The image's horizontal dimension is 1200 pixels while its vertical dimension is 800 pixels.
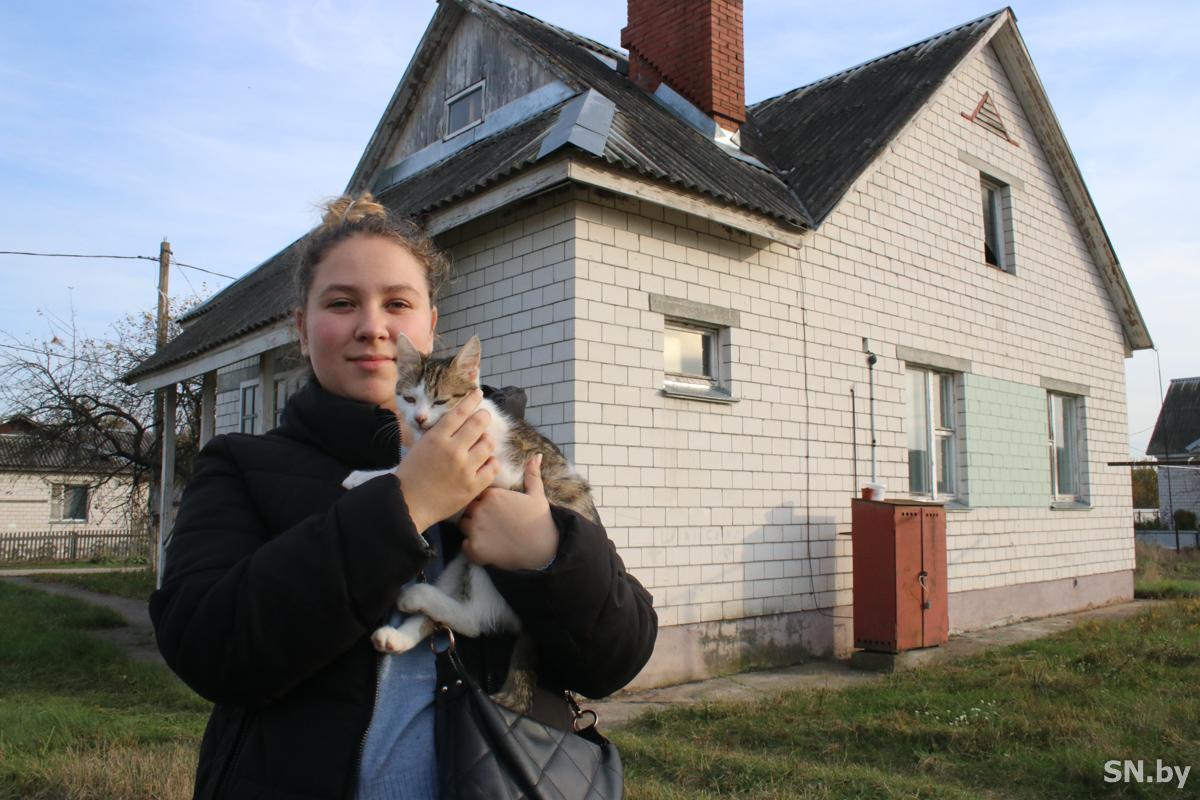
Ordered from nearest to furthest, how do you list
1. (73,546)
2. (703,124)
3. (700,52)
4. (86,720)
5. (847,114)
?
(86,720)
(703,124)
(700,52)
(847,114)
(73,546)

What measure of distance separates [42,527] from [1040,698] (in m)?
41.2

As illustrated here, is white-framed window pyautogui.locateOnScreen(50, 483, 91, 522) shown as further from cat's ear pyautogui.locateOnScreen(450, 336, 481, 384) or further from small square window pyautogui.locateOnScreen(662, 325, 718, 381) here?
A: cat's ear pyautogui.locateOnScreen(450, 336, 481, 384)

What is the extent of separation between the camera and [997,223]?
14.0 m

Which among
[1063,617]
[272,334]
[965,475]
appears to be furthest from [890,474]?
Result: [272,334]

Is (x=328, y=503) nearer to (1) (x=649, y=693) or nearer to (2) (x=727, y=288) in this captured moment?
(1) (x=649, y=693)

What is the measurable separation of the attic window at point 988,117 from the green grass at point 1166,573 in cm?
879

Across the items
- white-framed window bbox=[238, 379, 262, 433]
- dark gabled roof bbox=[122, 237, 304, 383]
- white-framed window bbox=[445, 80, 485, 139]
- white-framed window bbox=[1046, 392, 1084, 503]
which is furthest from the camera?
white-framed window bbox=[1046, 392, 1084, 503]

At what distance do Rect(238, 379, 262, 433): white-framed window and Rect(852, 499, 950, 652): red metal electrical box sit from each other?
9560 millimetres

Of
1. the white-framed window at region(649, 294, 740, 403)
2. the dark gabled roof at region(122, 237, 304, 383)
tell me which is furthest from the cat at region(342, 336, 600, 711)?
the dark gabled roof at region(122, 237, 304, 383)

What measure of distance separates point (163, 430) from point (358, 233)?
1680 cm

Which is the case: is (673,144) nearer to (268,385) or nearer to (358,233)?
(268,385)

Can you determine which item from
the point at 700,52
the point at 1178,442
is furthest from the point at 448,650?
the point at 1178,442

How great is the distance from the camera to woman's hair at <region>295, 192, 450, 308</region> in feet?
6.61

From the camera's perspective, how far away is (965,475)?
1215 cm
